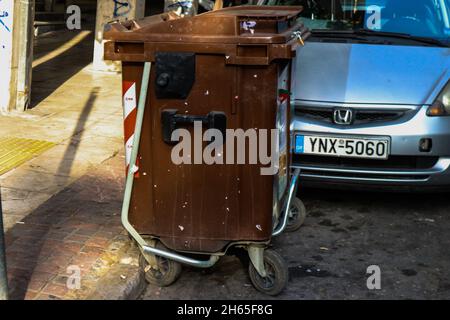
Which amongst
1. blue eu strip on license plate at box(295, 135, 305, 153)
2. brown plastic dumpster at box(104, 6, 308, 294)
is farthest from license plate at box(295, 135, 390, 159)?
brown plastic dumpster at box(104, 6, 308, 294)

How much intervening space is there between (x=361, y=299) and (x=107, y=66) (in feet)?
24.4

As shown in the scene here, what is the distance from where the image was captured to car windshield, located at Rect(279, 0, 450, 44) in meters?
5.84

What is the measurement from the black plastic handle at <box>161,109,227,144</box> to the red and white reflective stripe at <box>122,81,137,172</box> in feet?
0.66

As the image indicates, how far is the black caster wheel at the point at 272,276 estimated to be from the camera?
3.87m

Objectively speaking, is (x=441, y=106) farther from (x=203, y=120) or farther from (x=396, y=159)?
(x=203, y=120)

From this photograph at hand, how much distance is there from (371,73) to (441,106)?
57cm

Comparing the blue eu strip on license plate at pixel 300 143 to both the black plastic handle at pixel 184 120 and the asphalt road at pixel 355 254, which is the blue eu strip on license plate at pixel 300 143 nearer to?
the asphalt road at pixel 355 254

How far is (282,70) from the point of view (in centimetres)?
387

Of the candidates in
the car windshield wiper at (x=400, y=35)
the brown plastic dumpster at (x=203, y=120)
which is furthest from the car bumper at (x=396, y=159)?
the brown plastic dumpster at (x=203, y=120)

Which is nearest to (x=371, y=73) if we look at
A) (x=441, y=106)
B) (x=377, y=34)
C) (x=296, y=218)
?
(x=441, y=106)

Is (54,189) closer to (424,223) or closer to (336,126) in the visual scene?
(336,126)

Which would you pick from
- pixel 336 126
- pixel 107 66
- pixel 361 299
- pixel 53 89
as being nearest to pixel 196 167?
pixel 361 299

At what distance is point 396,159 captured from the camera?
16.3ft

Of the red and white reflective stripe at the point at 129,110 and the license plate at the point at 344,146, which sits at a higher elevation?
the red and white reflective stripe at the point at 129,110
